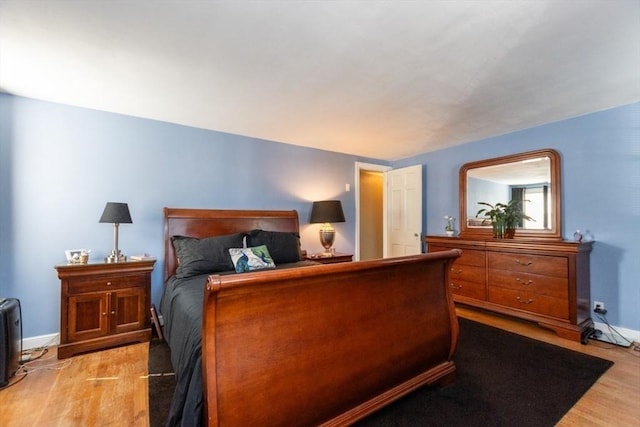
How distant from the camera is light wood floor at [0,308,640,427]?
1.60 meters

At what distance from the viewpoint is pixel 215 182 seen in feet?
11.2

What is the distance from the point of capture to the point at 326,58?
1.91 meters

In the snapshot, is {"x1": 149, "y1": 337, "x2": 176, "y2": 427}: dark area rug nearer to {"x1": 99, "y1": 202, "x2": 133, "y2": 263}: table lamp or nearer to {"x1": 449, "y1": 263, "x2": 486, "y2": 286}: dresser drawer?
{"x1": 99, "y1": 202, "x2": 133, "y2": 263}: table lamp

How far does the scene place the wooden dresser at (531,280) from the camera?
2.65 m

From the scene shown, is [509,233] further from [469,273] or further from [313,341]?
[313,341]

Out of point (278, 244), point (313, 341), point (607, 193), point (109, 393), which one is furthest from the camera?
point (278, 244)

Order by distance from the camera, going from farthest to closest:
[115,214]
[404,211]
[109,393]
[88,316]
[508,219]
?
[404,211]
[508,219]
[115,214]
[88,316]
[109,393]

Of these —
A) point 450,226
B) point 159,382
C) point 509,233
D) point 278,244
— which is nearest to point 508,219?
point 509,233

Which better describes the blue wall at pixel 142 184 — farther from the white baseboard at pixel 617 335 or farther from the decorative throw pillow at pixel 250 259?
the decorative throw pillow at pixel 250 259

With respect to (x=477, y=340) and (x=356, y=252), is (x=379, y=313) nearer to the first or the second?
(x=477, y=340)

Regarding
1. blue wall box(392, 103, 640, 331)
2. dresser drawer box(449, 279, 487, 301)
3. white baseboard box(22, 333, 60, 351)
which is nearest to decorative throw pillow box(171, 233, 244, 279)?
white baseboard box(22, 333, 60, 351)

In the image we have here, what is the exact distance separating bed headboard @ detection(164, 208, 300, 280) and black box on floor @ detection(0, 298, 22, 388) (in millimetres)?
1123

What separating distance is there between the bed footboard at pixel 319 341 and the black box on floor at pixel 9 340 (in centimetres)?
197

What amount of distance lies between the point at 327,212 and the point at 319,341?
2.58m
